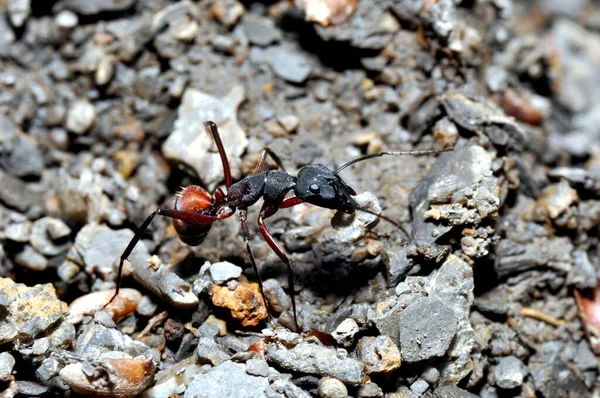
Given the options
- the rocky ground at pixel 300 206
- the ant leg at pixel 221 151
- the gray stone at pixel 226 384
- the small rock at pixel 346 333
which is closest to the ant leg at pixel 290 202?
the rocky ground at pixel 300 206

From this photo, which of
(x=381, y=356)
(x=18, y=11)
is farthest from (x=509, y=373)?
(x=18, y=11)

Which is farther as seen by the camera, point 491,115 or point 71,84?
point 71,84

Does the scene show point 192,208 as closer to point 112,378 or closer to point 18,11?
point 112,378

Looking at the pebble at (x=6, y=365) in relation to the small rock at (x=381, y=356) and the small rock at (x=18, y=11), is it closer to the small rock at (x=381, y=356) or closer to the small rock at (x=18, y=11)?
the small rock at (x=381, y=356)

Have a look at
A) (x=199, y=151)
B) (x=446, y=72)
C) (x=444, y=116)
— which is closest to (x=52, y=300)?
(x=199, y=151)

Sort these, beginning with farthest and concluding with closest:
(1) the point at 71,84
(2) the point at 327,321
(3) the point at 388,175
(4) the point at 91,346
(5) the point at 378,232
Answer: (1) the point at 71,84, (3) the point at 388,175, (5) the point at 378,232, (2) the point at 327,321, (4) the point at 91,346

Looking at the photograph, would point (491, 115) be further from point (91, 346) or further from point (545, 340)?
point (91, 346)

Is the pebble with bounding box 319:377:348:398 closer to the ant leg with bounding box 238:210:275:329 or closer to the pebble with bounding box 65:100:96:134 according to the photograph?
the ant leg with bounding box 238:210:275:329
